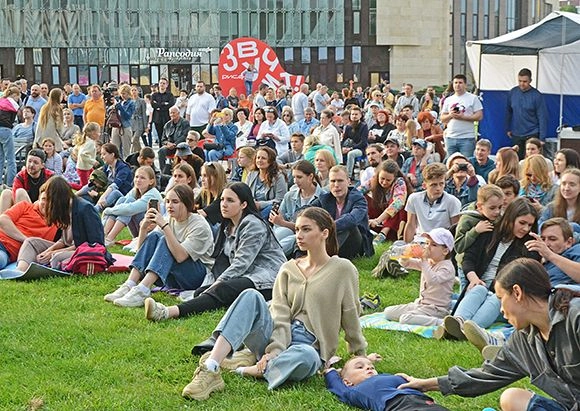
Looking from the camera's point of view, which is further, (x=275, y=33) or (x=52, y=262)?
(x=275, y=33)

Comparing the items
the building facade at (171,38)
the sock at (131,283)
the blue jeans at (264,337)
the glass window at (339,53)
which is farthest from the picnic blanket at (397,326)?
the glass window at (339,53)

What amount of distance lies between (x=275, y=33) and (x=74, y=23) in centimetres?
1225

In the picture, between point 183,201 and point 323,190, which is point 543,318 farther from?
point 323,190

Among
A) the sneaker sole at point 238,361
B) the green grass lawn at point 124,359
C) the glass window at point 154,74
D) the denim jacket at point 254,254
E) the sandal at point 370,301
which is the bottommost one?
the sandal at point 370,301

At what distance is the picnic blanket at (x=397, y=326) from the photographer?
307 inches

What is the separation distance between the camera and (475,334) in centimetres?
698

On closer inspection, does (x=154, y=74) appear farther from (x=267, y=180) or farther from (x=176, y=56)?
(x=267, y=180)

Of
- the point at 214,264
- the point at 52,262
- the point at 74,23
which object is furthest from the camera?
the point at 74,23

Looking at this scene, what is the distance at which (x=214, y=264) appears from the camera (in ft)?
29.6

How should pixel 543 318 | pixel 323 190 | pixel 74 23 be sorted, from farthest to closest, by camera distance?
pixel 74 23 → pixel 323 190 → pixel 543 318

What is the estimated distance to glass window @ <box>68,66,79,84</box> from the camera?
→ 186 feet

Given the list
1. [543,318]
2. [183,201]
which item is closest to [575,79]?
[183,201]

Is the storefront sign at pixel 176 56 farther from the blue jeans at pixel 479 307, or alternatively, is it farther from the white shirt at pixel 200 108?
the blue jeans at pixel 479 307

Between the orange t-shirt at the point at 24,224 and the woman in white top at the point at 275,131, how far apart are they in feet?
26.4
